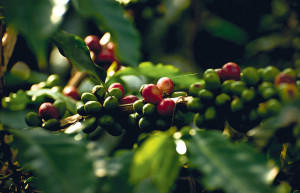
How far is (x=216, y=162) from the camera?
2.34 ft

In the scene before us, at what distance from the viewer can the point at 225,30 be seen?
3307mm

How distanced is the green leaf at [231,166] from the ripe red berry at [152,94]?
1.01 ft

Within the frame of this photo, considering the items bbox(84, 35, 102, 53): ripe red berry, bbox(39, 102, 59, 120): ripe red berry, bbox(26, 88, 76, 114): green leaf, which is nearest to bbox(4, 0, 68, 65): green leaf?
bbox(39, 102, 59, 120): ripe red berry

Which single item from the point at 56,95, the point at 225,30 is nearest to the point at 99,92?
the point at 56,95

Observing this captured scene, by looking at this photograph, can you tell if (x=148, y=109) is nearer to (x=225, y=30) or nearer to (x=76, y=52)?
(x=76, y=52)

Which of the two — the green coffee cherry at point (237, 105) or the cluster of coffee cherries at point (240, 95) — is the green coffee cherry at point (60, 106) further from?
the green coffee cherry at point (237, 105)

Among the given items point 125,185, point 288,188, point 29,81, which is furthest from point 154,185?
point 29,81

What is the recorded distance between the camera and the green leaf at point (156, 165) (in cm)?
71

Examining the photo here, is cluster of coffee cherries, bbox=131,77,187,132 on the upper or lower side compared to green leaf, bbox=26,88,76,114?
lower

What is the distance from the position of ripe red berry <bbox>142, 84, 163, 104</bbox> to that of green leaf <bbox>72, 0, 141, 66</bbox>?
0.28m

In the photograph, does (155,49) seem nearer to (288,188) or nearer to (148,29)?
(148,29)

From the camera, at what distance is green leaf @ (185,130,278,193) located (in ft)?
2.12

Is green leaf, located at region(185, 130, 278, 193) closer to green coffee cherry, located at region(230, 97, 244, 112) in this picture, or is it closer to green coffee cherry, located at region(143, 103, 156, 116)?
green coffee cherry, located at region(230, 97, 244, 112)

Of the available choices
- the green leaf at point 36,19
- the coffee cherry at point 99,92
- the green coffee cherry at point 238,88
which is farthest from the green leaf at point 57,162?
the green coffee cherry at point 238,88
